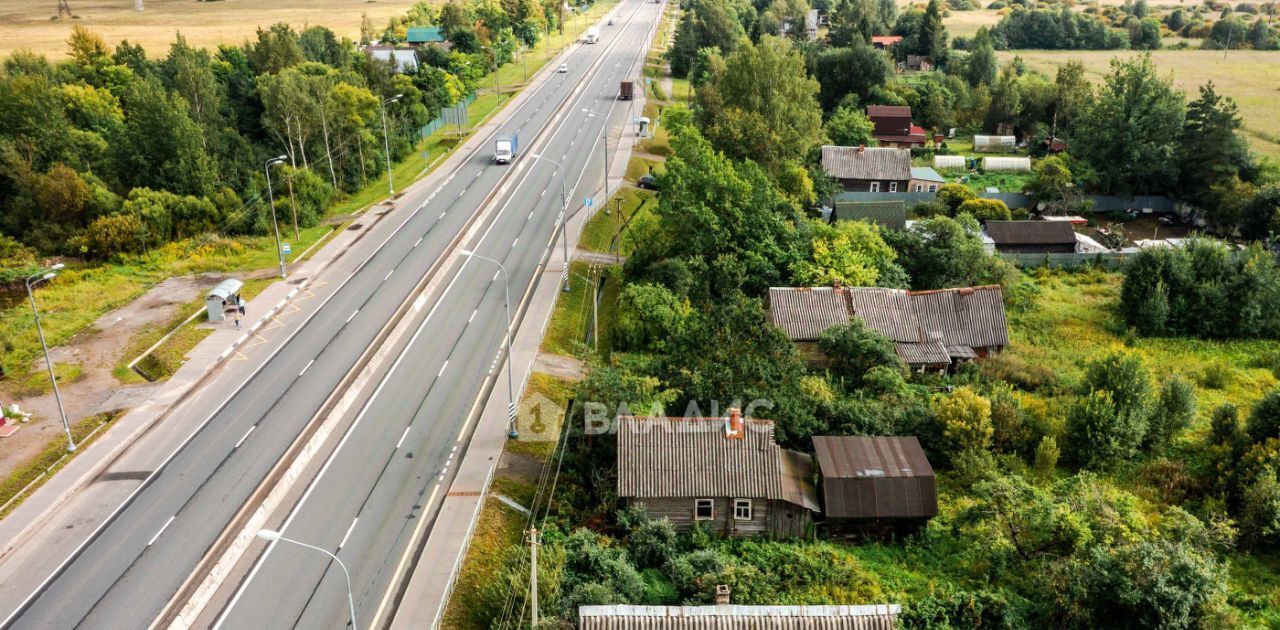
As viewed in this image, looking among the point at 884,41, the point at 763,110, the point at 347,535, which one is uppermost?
the point at 884,41

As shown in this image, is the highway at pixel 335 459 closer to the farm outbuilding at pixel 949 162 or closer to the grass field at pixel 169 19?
the farm outbuilding at pixel 949 162

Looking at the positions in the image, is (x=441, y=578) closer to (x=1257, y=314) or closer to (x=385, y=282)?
(x=385, y=282)

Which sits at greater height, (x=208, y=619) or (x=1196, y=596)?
(x=1196, y=596)

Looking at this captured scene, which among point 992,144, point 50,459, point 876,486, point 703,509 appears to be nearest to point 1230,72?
point 992,144

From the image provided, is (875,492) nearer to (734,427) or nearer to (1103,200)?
(734,427)

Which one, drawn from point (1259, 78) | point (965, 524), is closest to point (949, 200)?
point (965, 524)

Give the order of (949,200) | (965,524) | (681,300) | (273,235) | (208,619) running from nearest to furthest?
(208,619)
(965,524)
(681,300)
(273,235)
(949,200)

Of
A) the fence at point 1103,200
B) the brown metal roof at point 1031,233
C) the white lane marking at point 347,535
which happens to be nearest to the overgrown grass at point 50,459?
the white lane marking at point 347,535
